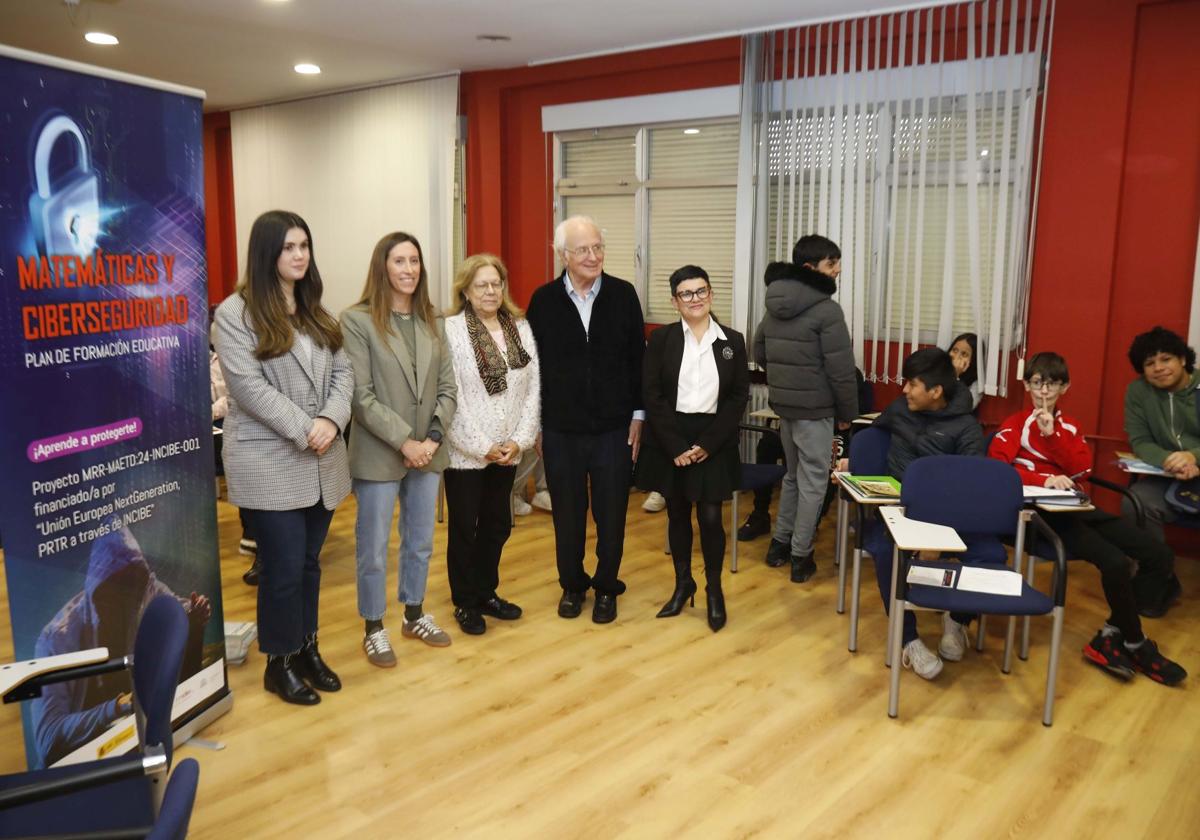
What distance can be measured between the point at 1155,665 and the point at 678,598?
6.25 ft

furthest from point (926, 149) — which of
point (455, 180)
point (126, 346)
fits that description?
point (126, 346)

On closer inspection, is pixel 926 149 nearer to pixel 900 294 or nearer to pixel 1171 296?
pixel 900 294

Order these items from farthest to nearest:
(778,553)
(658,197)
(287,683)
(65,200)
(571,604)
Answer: (658,197), (778,553), (571,604), (287,683), (65,200)

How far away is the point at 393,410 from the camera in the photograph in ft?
11.6

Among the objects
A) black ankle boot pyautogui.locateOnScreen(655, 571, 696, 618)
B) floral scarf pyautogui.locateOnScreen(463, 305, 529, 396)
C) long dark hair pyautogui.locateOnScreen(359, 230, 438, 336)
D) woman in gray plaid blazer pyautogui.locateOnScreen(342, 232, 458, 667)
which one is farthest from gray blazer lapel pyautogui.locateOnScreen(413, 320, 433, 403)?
black ankle boot pyautogui.locateOnScreen(655, 571, 696, 618)

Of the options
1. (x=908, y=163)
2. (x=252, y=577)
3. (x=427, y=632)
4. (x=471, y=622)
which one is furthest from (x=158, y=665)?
(x=908, y=163)

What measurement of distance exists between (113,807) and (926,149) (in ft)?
17.0

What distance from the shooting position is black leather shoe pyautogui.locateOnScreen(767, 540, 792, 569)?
5035 mm

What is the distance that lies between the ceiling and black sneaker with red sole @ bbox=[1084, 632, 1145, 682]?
11.6ft

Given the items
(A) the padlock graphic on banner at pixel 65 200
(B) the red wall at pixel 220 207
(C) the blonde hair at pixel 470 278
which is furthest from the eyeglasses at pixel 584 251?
(B) the red wall at pixel 220 207

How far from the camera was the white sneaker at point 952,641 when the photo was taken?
3848 millimetres

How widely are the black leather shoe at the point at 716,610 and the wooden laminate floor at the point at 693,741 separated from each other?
0.22 ft

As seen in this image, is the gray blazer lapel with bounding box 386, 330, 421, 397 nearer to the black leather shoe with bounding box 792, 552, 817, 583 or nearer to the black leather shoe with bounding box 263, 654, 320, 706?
the black leather shoe with bounding box 263, 654, 320, 706

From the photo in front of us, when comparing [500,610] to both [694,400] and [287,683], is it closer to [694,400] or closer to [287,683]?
[287,683]
